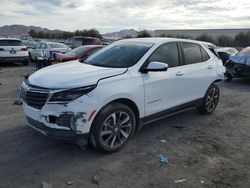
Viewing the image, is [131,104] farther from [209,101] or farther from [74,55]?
[74,55]

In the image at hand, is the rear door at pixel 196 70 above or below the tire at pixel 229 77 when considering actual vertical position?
above

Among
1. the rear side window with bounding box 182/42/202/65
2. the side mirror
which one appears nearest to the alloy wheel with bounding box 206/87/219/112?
the rear side window with bounding box 182/42/202/65

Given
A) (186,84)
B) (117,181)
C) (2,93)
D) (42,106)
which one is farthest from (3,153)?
(2,93)

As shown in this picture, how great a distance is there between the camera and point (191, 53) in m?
6.06

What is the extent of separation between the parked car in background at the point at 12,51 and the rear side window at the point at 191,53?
1263cm

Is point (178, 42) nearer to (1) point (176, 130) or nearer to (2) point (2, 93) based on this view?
(1) point (176, 130)

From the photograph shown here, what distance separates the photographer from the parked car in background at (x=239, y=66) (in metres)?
11.2

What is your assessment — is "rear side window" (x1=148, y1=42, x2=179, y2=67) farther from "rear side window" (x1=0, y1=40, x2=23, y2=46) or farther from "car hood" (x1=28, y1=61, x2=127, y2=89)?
"rear side window" (x1=0, y1=40, x2=23, y2=46)

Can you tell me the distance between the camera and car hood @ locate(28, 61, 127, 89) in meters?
4.10

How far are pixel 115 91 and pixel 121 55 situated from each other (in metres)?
1.17

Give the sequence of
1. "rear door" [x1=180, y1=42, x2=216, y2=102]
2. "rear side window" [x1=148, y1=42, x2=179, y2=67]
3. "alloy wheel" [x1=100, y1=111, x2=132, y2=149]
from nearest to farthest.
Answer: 1. "alloy wheel" [x1=100, y1=111, x2=132, y2=149]
2. "rear side window" [x1=148, y1=42, x2=179, y2=67]
3. "rear door" [x1=180, y1=42, x2=216, y2=102]

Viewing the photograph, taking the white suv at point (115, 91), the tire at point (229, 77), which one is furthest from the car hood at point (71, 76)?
the tire at point (229, 77)

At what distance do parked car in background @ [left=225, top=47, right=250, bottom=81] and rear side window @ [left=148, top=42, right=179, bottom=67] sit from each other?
653 cm

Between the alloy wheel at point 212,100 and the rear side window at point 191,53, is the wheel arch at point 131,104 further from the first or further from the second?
the alloy wheel at point 212,100
